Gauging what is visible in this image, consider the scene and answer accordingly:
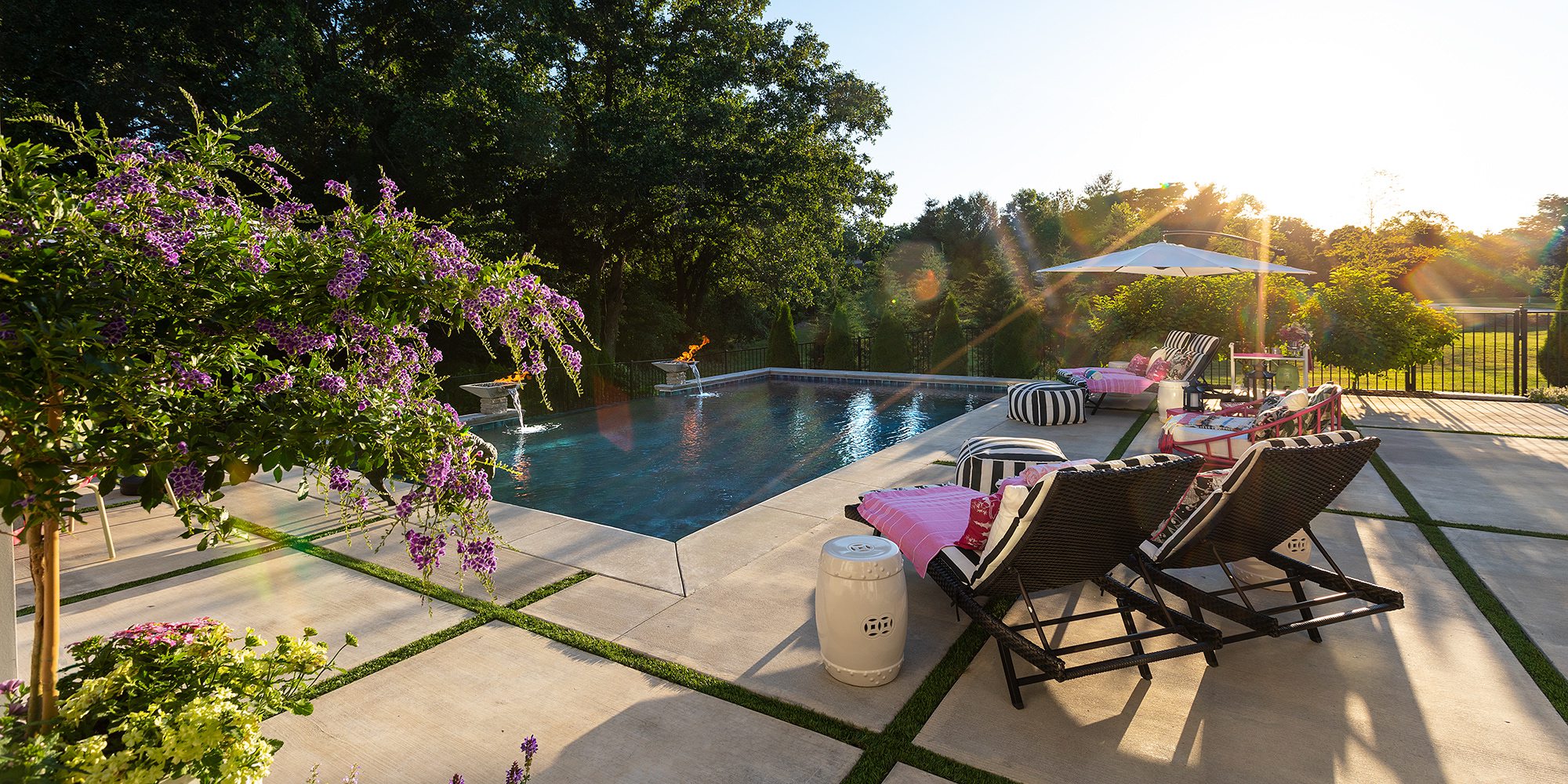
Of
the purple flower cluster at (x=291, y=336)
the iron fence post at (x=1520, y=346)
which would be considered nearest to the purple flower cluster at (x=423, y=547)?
the purple flower cluster at (x=291, y=336)

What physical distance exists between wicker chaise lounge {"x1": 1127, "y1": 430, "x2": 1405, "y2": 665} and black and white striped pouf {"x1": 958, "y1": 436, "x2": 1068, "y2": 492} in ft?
5.57

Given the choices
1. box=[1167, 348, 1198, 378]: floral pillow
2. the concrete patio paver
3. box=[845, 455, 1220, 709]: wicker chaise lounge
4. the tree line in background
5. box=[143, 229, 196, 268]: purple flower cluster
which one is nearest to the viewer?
box=[143, 229, 196, 268]: purple flower cluster

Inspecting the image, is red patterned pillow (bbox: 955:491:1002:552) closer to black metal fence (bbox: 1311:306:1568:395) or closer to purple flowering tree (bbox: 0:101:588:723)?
purple flowering tree (bbox: 0:101:588:723)

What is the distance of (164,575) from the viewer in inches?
189

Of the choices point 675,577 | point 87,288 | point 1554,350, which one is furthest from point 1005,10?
point 1554,350

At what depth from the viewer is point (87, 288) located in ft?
5.24

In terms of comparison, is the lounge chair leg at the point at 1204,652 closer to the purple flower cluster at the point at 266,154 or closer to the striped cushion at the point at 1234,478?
the striped cushion at the point at 1234,478

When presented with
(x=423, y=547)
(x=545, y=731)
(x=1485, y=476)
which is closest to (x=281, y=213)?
(x=423, y=547)

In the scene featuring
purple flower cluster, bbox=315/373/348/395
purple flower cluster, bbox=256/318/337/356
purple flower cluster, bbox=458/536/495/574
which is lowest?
purple flower cluster, bbox=458/536/495/574

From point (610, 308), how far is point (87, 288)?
780 inches

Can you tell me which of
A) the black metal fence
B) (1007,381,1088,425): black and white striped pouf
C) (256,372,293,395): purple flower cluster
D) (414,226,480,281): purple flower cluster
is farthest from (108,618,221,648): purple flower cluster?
the black metal fence

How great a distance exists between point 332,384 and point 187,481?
0.36 m

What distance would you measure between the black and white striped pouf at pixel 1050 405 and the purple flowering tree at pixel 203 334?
8560 mm

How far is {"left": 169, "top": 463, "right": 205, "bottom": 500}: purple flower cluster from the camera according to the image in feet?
5.55
